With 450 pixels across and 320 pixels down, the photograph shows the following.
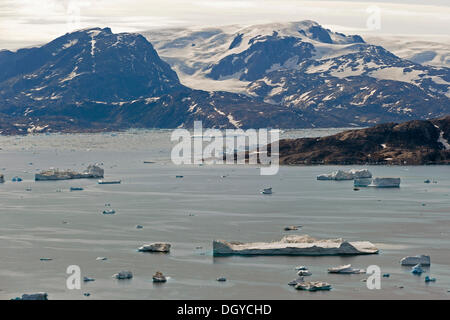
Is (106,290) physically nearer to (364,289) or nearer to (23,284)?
(23,284)

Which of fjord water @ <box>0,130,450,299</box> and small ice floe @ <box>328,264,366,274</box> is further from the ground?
small ice floe @ <box>328,264,366,274</box>

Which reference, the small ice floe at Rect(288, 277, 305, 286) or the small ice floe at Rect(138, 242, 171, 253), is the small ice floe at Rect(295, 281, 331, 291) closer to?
the small ice floe at Rect(288, 277, 305, 286)

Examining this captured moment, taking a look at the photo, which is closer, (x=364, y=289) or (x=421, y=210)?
(x=364, y=289)


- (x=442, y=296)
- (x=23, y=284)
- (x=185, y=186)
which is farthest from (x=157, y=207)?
(x=442, y=296)

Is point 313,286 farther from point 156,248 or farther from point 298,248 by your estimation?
point 156,248

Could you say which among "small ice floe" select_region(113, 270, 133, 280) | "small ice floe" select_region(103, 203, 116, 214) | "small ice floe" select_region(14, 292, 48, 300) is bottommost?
"small ice floe" select_region(103, 203, 116, 214)

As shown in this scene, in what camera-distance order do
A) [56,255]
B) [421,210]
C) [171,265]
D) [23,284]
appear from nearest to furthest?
[23,284], [171,265], [56,255], [421,210]

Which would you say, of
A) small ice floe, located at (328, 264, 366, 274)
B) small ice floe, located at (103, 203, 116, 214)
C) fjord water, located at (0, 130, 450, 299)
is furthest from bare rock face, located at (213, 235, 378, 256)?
small ice floe, located at (103, 203, 116, 214)
